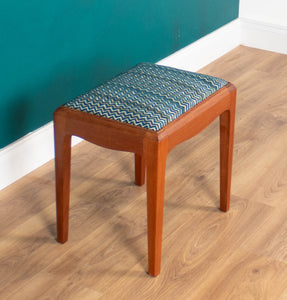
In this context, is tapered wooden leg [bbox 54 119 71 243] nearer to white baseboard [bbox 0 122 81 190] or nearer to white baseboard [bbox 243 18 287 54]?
white baseboard [bbox 0 122 81 190]

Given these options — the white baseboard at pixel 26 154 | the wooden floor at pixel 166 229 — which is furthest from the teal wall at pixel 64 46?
the wooden floor at pixel 166 229

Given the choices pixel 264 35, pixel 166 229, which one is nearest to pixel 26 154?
pixel 166 229

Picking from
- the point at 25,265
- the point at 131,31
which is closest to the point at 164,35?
the point at 131,31

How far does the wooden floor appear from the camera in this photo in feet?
5.53

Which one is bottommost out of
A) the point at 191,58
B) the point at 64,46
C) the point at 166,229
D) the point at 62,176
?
the point at 166,229

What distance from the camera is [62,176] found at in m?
1.77

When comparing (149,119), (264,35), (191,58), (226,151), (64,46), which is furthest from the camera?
(264,35)

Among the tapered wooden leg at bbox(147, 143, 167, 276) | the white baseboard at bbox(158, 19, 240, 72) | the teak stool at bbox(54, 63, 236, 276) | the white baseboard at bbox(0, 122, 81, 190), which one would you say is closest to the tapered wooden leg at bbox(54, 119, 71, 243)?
the teak stool at bbox(54, 63, 236, 276)

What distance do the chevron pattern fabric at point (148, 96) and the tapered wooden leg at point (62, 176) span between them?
0.31 ft

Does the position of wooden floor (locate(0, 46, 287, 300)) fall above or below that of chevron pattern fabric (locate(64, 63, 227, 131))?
below

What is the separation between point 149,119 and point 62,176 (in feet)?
1.13

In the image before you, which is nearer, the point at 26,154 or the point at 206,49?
the point at 26,154

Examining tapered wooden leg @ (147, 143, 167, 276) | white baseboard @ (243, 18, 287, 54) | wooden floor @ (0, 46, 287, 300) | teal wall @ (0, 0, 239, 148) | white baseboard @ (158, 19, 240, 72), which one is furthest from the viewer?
white baseboard @ (243, 18, 287, 54)

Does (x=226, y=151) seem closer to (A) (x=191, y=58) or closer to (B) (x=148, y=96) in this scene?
(B) (x=148, y=96)
